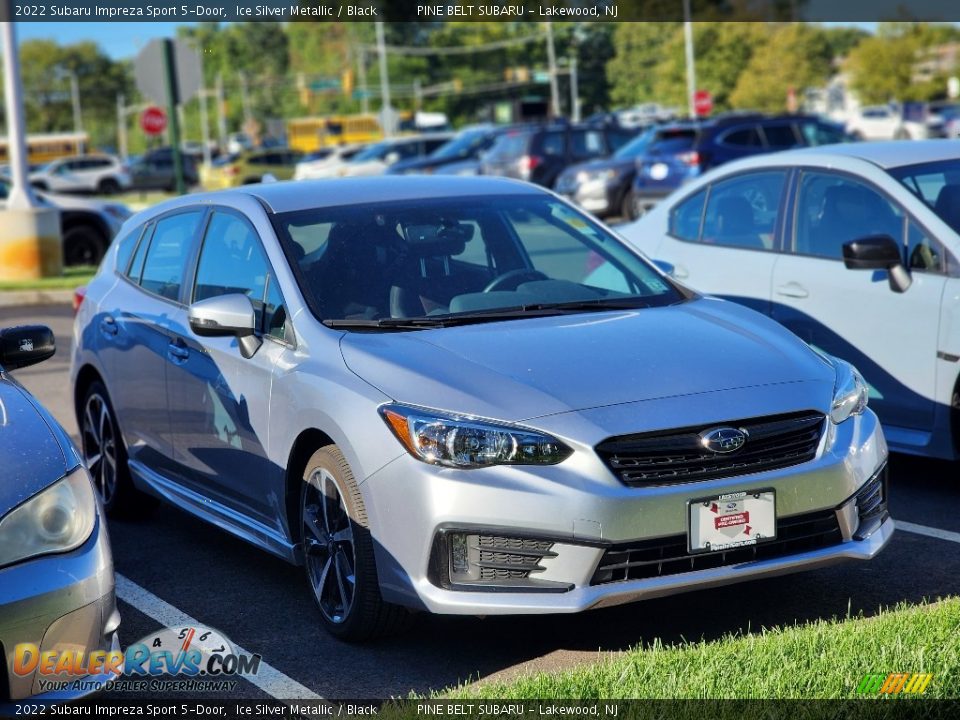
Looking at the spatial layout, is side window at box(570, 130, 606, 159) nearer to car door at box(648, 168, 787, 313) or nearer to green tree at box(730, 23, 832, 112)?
car door at box(648, 168, 787, 313)

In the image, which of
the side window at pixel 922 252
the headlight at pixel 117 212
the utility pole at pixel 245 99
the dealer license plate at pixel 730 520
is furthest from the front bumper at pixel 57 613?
the utility pole at pixel 245 99

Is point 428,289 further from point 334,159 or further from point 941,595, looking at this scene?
point 334,159

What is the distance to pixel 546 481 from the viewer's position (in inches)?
168

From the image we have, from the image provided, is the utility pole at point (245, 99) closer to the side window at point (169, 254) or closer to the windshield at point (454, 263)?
the side window at point (169, 254)

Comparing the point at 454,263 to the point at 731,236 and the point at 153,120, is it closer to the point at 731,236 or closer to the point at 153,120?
the point at 731,236

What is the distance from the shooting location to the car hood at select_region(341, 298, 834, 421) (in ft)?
14.8

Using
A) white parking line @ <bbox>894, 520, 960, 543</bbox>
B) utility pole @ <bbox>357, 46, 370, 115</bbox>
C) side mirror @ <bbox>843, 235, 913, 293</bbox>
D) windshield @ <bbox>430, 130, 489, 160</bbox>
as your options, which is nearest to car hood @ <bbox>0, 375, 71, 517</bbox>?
white parking line @ <bbox>894, 520, 960, 543</bbox>

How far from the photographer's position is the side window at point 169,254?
20.9 feet

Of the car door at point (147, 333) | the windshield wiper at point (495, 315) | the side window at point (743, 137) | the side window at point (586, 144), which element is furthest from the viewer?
the side window at point (586, 144)

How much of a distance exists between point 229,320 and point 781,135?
19549 millimetres

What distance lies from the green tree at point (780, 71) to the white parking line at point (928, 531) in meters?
63.5

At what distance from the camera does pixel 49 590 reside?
12.4 ft

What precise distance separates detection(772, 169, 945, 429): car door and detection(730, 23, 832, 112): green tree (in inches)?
2438

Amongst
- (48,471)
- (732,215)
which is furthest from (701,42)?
(48,471)
